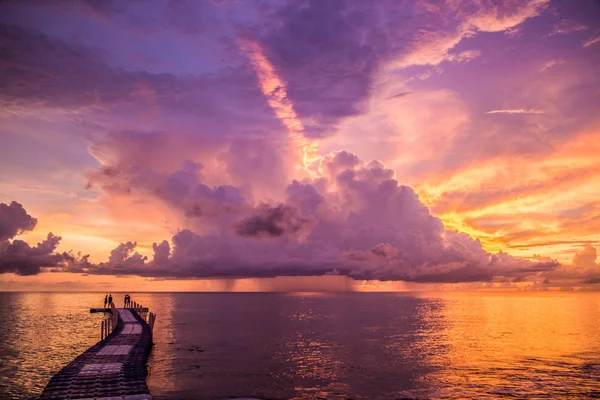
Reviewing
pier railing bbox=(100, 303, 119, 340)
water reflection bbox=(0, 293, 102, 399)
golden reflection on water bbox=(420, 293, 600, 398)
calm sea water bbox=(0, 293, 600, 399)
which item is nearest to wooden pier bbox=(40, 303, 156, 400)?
calm sea water bbox=(0, 293, 600, 399)

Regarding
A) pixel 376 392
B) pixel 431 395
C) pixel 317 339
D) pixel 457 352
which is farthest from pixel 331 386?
pixel 317 339

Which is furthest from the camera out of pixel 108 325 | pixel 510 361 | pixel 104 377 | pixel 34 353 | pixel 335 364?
pixel 108 325

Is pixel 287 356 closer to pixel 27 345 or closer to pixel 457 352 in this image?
pixel 457 352

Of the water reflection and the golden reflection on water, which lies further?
the golden reflection on water

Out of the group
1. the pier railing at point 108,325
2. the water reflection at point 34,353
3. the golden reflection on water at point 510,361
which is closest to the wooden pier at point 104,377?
the water reflection at point 34,353

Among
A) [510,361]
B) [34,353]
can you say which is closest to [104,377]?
[34,353]

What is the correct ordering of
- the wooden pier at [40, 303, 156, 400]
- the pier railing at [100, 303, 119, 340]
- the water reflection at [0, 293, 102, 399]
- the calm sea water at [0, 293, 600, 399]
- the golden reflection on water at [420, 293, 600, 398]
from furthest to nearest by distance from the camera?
1. the pier railing at [100, 303, 119, 340]
2. the golden reflection on water at [420, 293, 600, 398]
3. the calm sea water at [0, 293, 600, 399]
4. the water reflection at [0, 293, 102, 399]
5. the wooden pier at [40, 303, 156, 400]

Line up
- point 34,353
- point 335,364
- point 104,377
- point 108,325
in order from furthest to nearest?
point 108,325
point 34,353
point 335,364
point 104,377

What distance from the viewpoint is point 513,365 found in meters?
47.7

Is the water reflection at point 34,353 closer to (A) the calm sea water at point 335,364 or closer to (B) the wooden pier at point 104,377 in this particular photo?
(A) the calm sea water at point 335,364

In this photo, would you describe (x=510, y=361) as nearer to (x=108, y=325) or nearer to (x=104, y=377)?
(x=104, y=377)

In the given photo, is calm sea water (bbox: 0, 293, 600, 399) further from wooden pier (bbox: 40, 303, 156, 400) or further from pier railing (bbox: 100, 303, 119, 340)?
wooden pier (bbox: 40, 303, 156, 400)

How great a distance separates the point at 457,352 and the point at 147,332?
39186 mm

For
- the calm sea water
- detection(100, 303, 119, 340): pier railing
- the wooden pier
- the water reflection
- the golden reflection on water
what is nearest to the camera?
the wooden pier
